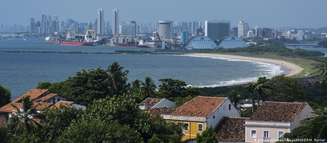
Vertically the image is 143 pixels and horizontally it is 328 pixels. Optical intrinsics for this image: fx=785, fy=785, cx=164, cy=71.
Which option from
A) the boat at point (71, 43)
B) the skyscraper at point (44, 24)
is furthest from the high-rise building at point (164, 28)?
the skyscraper at point (44, 24)

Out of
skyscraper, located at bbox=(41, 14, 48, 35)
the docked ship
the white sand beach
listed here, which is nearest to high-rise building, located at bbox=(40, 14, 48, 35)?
skyscraper, located at bbox=(41, 14, 48, 35)

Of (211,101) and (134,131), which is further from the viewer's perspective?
(211,101)

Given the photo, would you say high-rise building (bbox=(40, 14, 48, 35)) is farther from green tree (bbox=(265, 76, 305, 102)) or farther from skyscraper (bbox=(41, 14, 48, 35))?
green tree (bbox=(265, 76, 305, 102))

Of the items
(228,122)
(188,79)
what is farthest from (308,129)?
(188,79)

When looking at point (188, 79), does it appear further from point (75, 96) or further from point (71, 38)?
point (71, 38)

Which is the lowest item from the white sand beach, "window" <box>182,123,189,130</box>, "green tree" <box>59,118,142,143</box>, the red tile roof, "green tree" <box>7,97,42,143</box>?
the white sand beach

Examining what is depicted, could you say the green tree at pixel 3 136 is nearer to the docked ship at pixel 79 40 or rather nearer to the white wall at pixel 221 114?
the white wall at pixel 221 114
